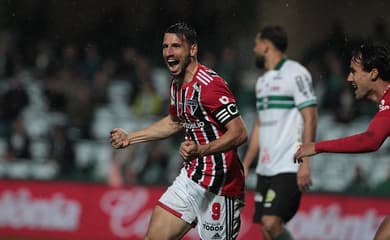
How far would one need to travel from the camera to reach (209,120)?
6824mm

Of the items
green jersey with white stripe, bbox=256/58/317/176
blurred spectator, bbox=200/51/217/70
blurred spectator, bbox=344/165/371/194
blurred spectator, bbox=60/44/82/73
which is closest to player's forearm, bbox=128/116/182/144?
green jersey with white stripe, bbox=256/58/317/176

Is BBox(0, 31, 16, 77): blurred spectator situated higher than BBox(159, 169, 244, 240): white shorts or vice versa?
BBox(0, 31, 16, 77): blurred spectator

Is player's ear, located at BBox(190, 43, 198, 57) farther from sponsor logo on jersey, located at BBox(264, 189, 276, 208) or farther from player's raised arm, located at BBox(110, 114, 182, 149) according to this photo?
sponsor logo on jersey, located at BBox(264, 189, 276, 208)

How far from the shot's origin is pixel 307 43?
12.2m

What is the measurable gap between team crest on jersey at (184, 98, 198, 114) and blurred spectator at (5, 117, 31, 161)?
6.94 metres

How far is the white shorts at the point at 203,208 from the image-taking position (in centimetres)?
692

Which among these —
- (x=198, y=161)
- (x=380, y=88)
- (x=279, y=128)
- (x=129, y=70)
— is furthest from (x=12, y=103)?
(x=380, y=88)

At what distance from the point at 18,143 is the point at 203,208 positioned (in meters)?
7.15

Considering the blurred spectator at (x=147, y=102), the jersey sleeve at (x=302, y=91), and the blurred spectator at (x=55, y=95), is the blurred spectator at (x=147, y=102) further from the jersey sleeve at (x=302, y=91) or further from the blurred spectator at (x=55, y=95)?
the jersey sleeve at (x=302, y=91)

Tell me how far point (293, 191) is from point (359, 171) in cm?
417

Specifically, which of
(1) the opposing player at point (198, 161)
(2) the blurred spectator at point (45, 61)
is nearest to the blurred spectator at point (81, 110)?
(2) the blurred spectator at point (45, 61)

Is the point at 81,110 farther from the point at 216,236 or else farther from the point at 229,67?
the point at 216,236

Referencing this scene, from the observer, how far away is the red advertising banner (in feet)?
38.0

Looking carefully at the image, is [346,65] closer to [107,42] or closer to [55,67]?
[107,42]
